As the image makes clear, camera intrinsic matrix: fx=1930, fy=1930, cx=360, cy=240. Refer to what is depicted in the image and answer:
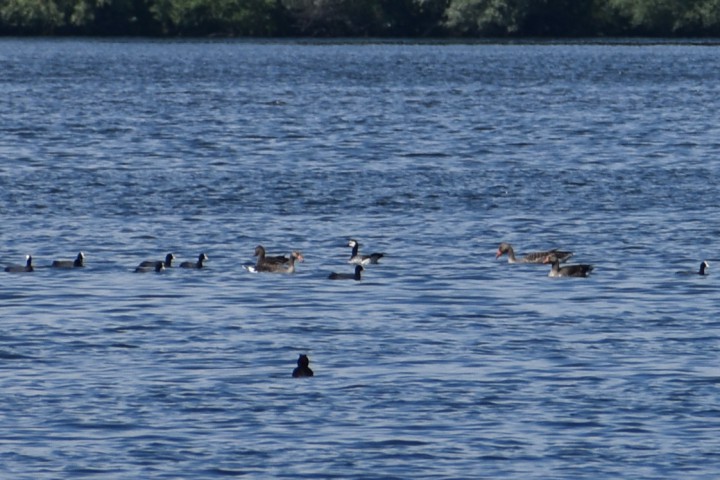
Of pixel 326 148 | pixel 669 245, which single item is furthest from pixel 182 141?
pixel 669 245

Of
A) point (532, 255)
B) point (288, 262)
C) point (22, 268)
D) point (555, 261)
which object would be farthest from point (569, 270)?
point (22, 268)

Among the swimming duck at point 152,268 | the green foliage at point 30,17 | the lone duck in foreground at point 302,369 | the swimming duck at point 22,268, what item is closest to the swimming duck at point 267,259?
the swimming duck at point 152,268

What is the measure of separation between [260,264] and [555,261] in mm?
4607

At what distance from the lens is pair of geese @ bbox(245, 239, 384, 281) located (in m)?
29.9

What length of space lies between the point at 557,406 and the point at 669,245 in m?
13.4

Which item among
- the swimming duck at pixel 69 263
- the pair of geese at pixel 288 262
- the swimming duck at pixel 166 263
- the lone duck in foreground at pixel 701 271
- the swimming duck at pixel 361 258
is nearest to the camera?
the lone duck in foreground at pixel 701 271

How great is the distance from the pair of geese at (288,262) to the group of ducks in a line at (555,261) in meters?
2.09

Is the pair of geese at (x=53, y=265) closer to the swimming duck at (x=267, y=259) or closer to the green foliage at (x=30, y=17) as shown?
the swimming duck at (x=267, y=259)

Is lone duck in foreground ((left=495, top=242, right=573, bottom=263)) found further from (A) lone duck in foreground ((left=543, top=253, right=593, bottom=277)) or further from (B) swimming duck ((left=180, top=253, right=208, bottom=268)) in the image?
(B) swimming duck ((left=180, top=253, right=208, bottom=268))

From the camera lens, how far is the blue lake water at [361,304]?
62.0 feet

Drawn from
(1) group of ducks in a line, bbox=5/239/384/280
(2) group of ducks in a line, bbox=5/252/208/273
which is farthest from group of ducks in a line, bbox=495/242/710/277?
(2) group of ducks in a line, bbox=5/252/208/273

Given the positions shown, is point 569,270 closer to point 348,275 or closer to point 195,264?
point 348,275

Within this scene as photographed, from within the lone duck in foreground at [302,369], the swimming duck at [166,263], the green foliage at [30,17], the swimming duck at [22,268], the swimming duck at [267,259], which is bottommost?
the green foliage at [30,17]

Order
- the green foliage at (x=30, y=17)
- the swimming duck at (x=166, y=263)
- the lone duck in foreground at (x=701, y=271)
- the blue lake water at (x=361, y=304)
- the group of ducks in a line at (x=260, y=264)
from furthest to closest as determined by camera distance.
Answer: the green foliage at (x=30, y=17) < the swimming duck at (x=166, y=263) < the group of ducks in a line at (x=260, y=264) < the lone duck in foreground at (x=701, y=271) < the blue lake water at (x=361, y=304)
